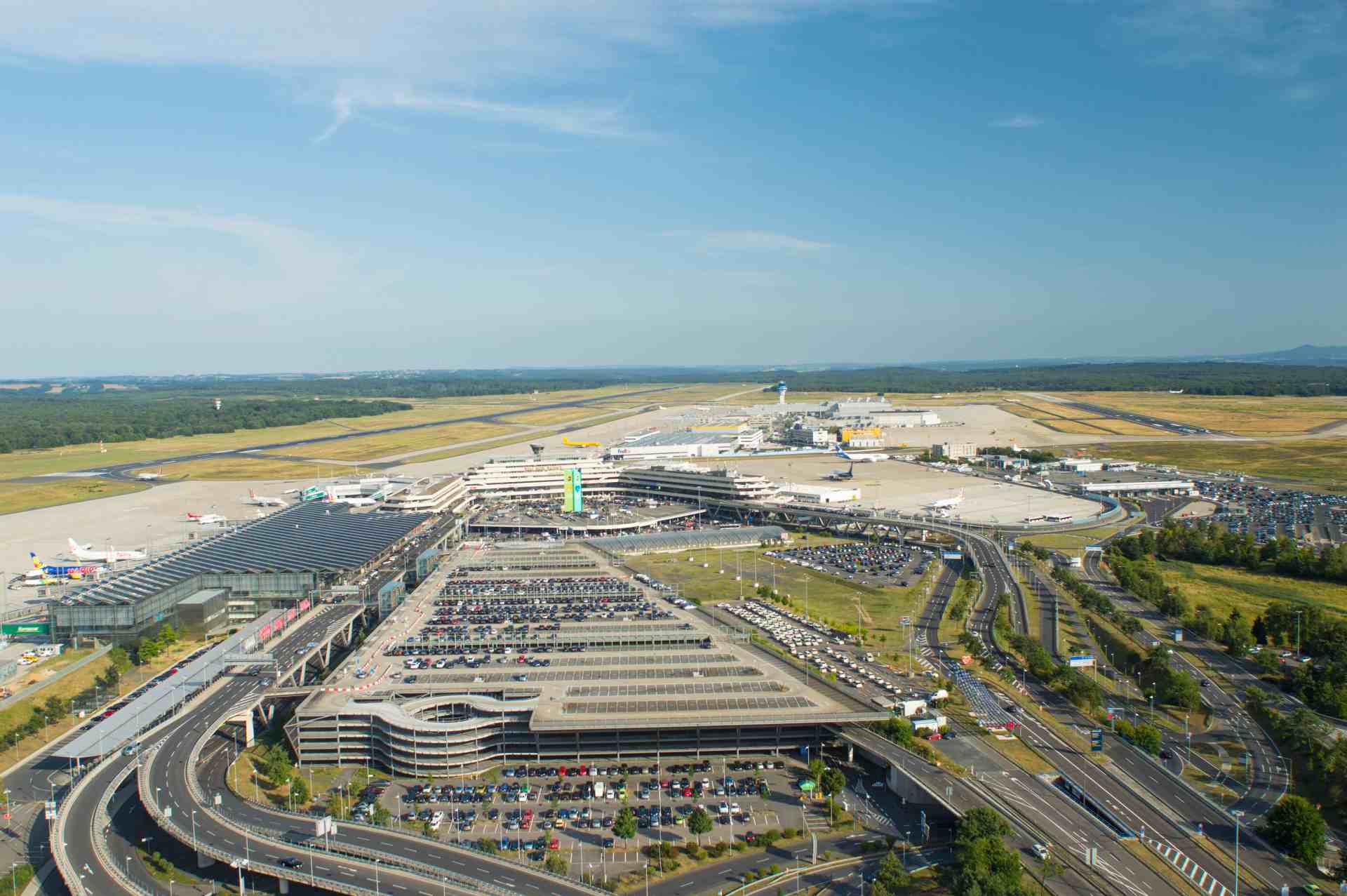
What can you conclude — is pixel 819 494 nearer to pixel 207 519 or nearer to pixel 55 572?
pixel 207 519

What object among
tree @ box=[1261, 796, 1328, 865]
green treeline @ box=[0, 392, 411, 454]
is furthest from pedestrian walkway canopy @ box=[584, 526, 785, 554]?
green treeline @ box=[0, 392, 411, 454]

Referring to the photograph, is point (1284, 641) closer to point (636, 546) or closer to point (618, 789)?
point (618, 789)

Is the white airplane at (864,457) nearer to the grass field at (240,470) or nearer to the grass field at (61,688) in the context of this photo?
the grass field at (240,470)

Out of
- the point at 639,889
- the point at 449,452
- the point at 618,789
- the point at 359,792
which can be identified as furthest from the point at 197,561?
the point at 449,452

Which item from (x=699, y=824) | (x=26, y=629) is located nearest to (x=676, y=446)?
(x=26, y=629)

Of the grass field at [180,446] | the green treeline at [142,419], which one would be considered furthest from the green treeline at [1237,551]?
the green treeline at [142,419]

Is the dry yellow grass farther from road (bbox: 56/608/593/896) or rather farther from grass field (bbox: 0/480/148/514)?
road (bbox: 56/608/593/896)
